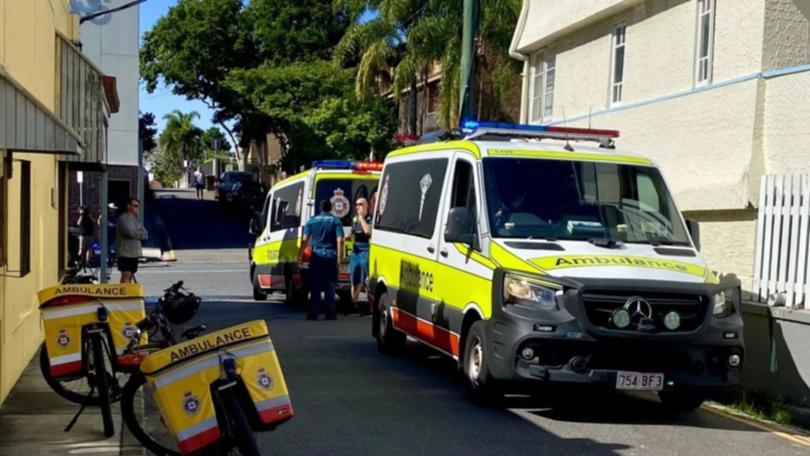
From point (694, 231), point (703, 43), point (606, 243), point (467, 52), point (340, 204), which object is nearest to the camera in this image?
point (606, 243)

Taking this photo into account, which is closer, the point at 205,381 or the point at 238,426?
the point at 238,426

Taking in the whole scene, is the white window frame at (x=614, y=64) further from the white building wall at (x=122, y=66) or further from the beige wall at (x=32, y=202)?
the white building wall at (x=122, y=66)

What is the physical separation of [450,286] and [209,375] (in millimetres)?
4136

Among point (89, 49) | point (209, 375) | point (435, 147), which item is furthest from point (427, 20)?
point (209, 375)

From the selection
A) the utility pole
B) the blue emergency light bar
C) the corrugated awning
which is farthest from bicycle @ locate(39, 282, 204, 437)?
the utility pole

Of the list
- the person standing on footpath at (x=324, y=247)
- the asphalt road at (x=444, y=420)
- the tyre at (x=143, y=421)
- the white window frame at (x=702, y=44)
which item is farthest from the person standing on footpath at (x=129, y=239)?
the white window frame at (x=702, y=44)

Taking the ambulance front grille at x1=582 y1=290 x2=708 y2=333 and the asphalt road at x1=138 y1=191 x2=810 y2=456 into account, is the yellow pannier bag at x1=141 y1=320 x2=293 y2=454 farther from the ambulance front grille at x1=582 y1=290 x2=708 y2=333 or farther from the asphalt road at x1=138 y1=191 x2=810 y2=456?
the ambulance front grille at x1=582 y1=290 x2=708 y2=333

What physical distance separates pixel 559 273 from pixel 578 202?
53.7 inches

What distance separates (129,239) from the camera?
14953 mm

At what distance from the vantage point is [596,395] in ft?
32.4

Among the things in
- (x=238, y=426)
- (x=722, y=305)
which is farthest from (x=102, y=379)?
(x=722, y=305)

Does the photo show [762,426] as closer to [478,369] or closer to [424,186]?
[478,369]

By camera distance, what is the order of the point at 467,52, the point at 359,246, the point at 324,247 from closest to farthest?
1. the point at 324,247
2. the point at 359,246
3. the point at 467,52

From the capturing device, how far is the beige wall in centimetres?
847
